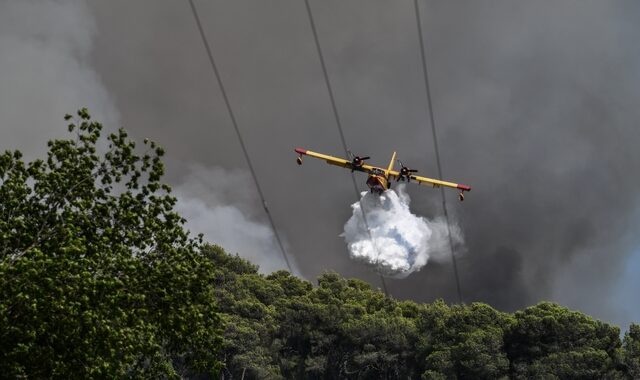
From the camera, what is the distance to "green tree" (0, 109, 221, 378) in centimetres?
3634

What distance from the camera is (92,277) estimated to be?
3938 centimetres

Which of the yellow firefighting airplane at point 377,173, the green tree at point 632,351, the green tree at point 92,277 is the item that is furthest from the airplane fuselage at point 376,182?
the green tree at point 92,277

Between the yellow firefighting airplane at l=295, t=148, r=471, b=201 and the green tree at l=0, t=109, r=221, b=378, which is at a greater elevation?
the yellow firefighting airplane at l=295, t=148, r=471, b=201

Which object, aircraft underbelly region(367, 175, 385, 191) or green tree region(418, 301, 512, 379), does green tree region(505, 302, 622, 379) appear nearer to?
green tree region(418, 301, 512, 379)

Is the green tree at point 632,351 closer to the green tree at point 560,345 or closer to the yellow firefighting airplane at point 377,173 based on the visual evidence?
the green tree at point 560,345

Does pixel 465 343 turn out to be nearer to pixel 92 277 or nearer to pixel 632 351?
pixel 632 351

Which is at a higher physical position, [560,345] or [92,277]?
[560,345]

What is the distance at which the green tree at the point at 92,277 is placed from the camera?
3634 centimetres

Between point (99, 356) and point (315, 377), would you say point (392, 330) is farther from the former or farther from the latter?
point (99, 356)

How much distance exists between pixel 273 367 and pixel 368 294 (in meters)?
26.7

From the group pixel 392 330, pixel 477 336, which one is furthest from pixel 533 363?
pixel 392 330

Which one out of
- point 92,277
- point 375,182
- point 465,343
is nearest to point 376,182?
point 375,182

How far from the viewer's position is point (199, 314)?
43125 mm

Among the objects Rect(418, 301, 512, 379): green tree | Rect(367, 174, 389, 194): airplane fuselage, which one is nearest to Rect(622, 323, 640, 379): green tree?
Rect(418, 301, 512, 379): green tree
